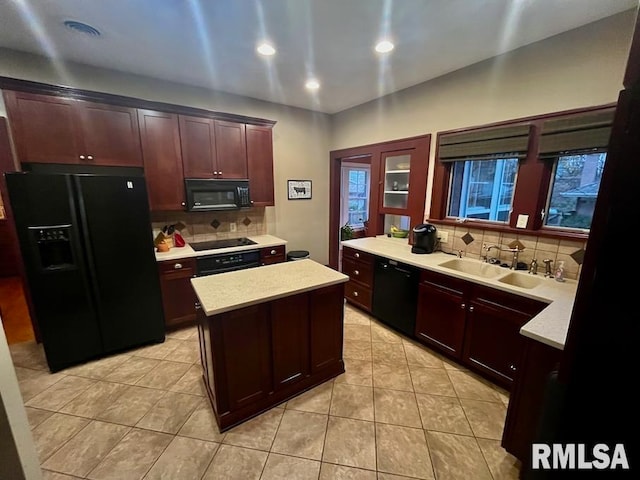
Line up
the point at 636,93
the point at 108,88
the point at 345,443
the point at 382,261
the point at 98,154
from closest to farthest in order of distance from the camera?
the point at 636,93
the point at 345,443
the point at 98,154
the point at 108,88
the point at 382,261

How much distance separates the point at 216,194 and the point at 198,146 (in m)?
0.57

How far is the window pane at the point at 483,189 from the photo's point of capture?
253 cm

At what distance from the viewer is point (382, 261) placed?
2.96 meters

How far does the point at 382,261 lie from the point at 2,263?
248 inches

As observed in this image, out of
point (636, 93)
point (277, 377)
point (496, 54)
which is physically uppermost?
point (496, 54)

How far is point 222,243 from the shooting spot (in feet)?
11.2

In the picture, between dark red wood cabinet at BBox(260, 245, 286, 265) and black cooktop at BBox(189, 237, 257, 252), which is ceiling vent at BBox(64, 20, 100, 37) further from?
dark red wood cabinet at BBox(260, 245, 286, 265)

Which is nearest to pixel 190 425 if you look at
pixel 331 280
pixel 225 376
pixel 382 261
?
pixel 225 376

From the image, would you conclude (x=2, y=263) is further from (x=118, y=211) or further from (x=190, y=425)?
(x=190, y=425)

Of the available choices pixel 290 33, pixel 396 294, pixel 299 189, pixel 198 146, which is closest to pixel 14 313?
pixel 198 146

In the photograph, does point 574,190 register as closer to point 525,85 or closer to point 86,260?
point 525,85

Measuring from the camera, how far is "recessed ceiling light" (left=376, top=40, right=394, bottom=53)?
2.19m

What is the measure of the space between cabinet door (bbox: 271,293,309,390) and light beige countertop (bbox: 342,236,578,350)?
1286 mm

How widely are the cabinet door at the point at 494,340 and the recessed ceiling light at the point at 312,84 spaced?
9.20 feet
